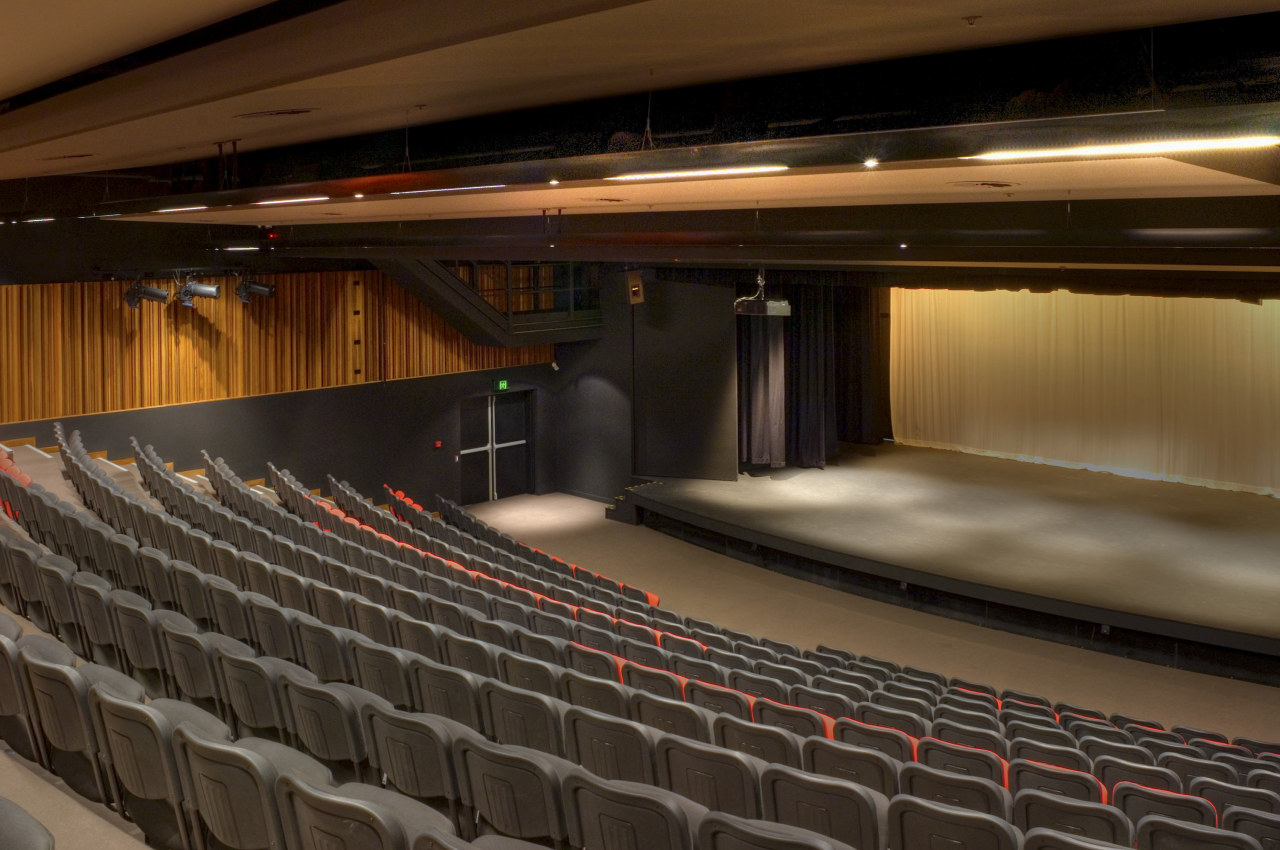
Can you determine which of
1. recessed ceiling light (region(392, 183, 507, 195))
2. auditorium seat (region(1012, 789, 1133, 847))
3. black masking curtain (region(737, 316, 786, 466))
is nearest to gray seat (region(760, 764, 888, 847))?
auditorium seat (region(1012, 789, 1133, 847))

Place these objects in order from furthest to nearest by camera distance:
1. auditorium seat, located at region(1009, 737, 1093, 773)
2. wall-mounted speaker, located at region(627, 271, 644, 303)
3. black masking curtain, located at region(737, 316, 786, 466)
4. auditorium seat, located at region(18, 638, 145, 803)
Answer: black masking curtain, located at region(737, 316, 786, 466) < wall-mounted speaker, located at region(627, 271, 644, 303) < auditorium seat, located at region(1009, 737, 1093, 773) < auditorium seat, located at region(18, 638, 145, 803)

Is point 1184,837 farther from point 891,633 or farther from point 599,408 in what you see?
point 599,408

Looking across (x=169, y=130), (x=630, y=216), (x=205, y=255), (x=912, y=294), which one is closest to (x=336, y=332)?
(x=205, y=255)

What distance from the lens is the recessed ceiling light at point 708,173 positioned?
11.4ft

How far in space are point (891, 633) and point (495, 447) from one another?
26.3 feet

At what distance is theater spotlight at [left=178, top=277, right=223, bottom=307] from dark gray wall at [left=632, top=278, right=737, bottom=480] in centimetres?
593

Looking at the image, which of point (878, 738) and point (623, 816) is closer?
point (623, 816)

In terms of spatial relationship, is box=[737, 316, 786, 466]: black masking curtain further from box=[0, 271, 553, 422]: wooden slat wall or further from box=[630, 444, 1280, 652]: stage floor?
box=[0, 271, 553, 422]: wooden slat wall

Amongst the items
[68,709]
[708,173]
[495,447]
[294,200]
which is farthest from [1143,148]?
[495,447]

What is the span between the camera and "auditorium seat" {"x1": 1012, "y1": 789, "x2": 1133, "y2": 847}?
3.81m

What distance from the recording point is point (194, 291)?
40.1 feet

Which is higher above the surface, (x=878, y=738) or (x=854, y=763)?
(x=854, y=763)

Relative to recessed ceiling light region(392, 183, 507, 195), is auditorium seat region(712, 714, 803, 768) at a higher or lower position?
lower

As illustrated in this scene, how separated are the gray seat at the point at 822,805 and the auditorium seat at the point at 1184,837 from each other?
0.99 meters
